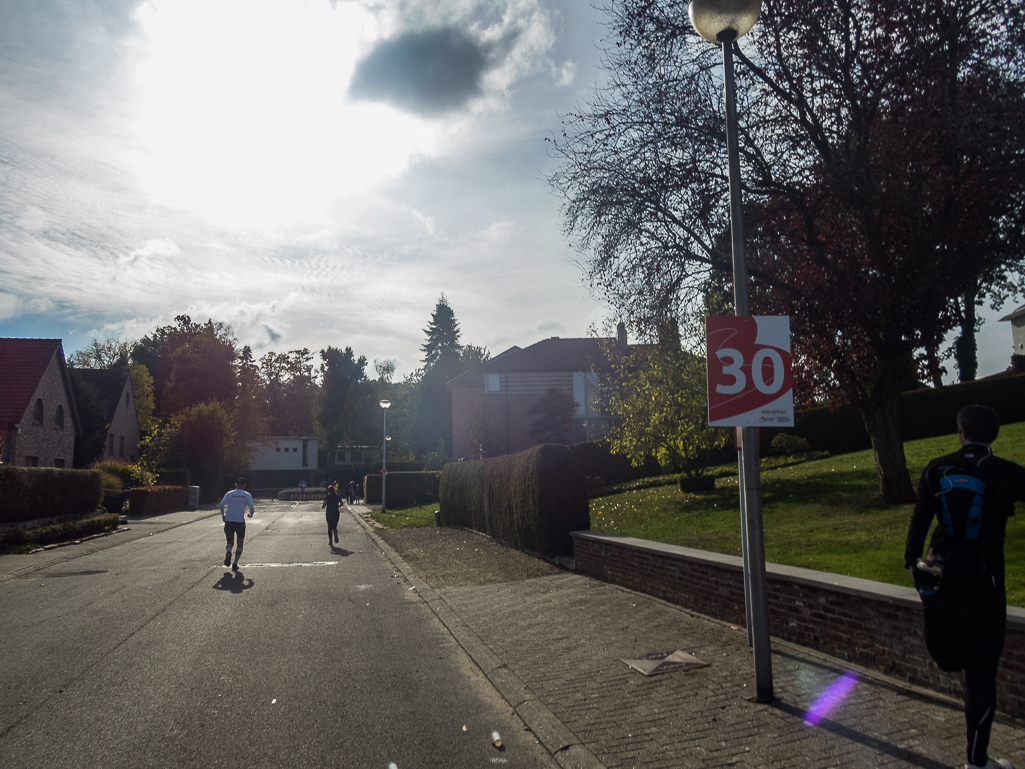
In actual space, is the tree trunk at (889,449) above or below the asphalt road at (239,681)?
above

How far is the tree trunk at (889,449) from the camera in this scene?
537 inches

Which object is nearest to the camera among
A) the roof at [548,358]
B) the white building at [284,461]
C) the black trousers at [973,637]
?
the black trousers at [973,637]

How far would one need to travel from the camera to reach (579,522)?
12992mm

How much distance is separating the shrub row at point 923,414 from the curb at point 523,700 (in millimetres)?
20814

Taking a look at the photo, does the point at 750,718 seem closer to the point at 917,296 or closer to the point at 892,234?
the point at 917,296

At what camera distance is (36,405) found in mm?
31781

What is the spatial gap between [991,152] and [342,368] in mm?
98614

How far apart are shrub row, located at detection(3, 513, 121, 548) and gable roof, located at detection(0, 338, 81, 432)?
8679 mm

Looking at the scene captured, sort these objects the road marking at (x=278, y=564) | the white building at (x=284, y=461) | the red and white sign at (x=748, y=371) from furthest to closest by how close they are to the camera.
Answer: the white building at (x=284, y=461)
the road marking at (x=278, y=564)
the red and white sign at (x=748, y=371)

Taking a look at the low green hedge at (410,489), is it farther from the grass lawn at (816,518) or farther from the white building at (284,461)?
the white building at (284,461)

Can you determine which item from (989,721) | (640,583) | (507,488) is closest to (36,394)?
(507,488)

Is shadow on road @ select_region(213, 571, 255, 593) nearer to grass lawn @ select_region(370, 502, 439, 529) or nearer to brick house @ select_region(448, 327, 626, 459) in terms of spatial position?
grass lawn @ select_region(370, 502, 439, 529)

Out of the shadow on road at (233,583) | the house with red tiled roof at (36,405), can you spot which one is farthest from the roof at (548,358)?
the shadow on road at (233,583)

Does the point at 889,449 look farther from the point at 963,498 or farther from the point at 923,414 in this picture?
the point at 923,414
